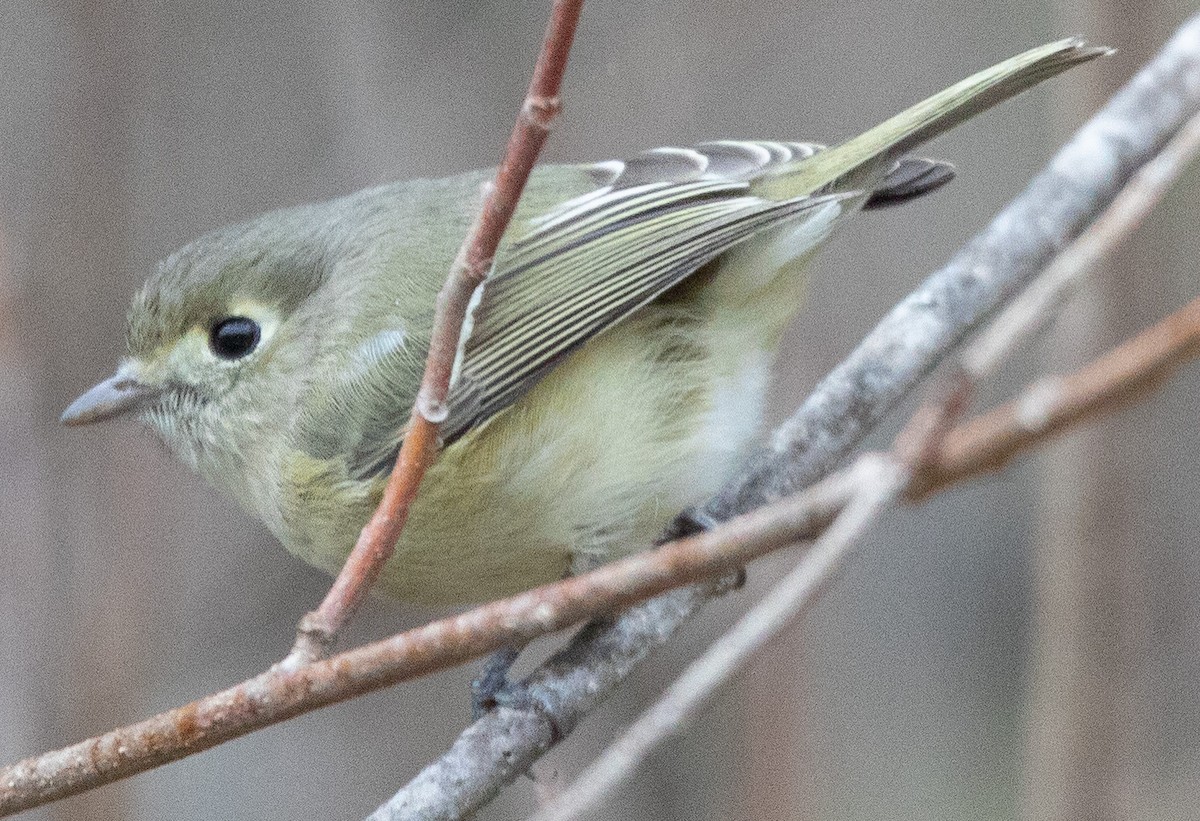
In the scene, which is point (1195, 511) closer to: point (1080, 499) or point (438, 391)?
point (1080, 499)

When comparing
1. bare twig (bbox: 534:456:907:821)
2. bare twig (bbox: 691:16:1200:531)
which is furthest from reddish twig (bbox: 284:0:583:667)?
bare twig (bbox: 691:16:1200:531)

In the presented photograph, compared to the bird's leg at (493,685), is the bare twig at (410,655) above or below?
below

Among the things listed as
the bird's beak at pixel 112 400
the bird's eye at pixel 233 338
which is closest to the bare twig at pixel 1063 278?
the bird's eye at pixel 233 338

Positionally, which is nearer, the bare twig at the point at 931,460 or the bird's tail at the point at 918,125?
the bare twig at the point at 931,460

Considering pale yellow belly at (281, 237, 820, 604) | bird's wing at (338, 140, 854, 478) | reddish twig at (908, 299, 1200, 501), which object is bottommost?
reddish twig at (908, 299, 1200, 501)

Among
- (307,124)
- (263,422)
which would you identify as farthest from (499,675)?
(307,124)

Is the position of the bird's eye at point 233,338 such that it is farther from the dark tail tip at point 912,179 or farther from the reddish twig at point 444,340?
the dark tail tip at point 912,179

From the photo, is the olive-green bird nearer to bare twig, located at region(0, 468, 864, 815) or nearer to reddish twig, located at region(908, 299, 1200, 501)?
bare twig, located at region(0, 468, 864, 815)
